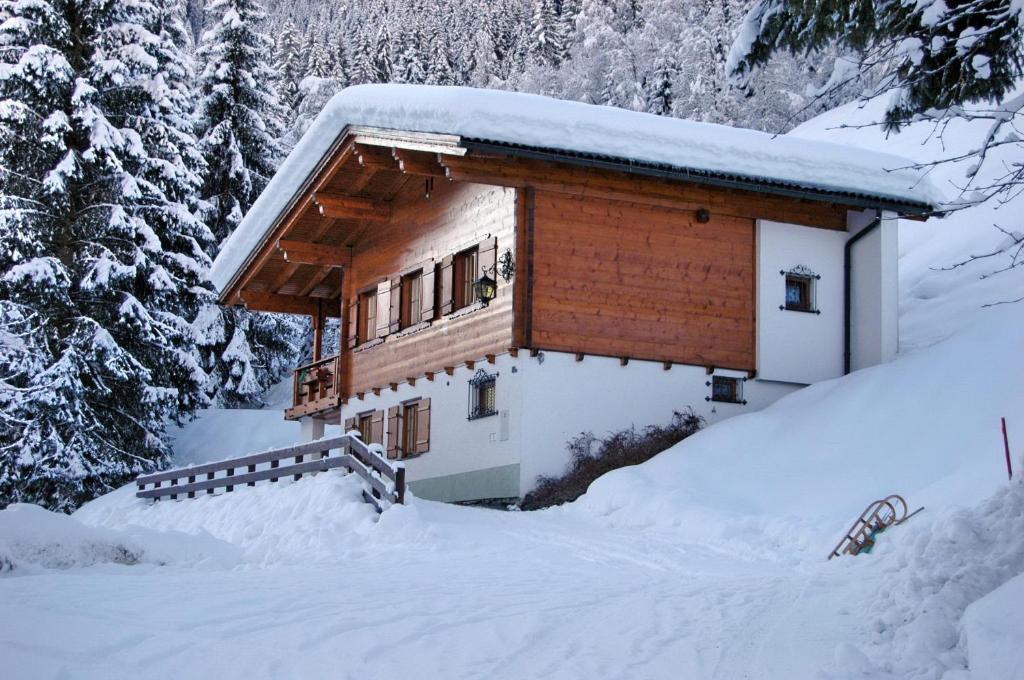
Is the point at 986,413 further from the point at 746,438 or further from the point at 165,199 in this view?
the point at 165,199

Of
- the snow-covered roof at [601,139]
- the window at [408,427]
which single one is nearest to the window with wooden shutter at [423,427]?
the window at [408,427]

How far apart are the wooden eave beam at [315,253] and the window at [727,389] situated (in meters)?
9.20

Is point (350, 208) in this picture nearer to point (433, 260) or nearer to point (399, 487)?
point (433, 260)

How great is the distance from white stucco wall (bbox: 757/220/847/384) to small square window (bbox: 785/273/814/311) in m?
0.12

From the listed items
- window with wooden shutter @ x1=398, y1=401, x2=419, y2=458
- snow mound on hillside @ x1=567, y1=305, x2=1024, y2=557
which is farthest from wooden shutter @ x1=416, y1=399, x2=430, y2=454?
snow mound on hillside @ x1=567, y1=305, x2=1024, y2=557

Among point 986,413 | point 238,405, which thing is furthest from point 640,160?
point 238,405

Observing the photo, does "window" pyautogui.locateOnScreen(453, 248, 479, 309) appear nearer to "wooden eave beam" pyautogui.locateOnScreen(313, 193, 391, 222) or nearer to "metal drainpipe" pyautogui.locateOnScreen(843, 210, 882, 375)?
"wooden eave beam" pyautogui.locateOnScreen(313, 193, 391, 222)

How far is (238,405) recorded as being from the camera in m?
36.6

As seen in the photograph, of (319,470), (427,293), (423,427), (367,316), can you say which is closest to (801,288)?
(427,293)

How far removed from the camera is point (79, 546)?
1157cm

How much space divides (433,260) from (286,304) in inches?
302

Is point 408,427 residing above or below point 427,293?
below

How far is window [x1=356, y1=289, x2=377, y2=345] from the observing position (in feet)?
81.6

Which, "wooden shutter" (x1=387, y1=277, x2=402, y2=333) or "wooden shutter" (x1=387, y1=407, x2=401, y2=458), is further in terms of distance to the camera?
"wooden shutter" (x1=387, y1=277, x2=402, y2=333)
